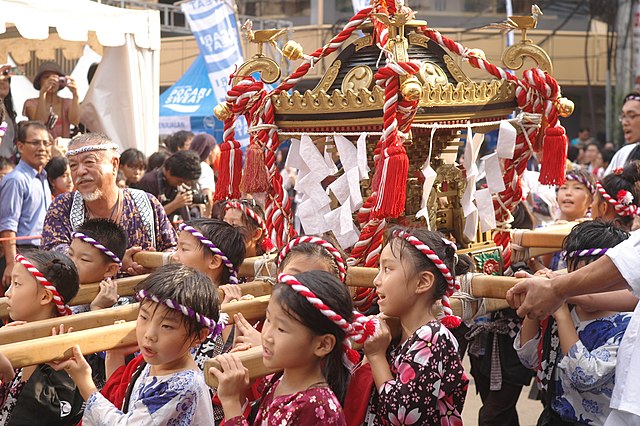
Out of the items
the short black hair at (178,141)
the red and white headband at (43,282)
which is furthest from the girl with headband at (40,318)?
the short black hair at (178,141)

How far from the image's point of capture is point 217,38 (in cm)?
955

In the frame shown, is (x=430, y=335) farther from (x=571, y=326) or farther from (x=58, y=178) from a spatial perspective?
(x=58, y=178)

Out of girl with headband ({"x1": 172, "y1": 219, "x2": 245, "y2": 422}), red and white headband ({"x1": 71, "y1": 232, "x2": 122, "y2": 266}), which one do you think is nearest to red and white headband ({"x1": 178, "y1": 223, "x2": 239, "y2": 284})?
girl with headband ({"x1": 172, "y1": 219, "x2": 245, "y2": 422})

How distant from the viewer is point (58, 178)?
21.9ft

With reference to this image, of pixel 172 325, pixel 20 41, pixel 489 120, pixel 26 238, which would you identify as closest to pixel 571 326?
pixel 489 120

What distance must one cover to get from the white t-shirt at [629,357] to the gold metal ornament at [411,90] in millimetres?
959

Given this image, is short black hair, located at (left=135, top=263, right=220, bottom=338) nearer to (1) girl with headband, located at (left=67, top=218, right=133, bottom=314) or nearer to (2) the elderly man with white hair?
(1) girl with headband, located at (left=67, top=218, right=133, bottom=314)

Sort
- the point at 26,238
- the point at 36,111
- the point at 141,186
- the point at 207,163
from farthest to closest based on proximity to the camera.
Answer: the point at 207,163, the point at 36,111, the point at 141,186, the point at 26,238

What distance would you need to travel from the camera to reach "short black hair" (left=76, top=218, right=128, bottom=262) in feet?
12.7

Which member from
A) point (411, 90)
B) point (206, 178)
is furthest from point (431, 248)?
point (206, 178)

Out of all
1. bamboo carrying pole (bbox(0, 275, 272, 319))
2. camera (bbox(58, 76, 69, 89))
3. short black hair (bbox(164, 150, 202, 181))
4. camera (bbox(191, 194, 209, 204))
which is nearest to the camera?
bamboo carrying pole (bbox(0, 275, 272, 319))

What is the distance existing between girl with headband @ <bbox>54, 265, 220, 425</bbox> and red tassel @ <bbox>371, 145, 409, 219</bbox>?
2.67 feet

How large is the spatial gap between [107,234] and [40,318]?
2.29 ft

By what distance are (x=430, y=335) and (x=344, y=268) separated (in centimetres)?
53
